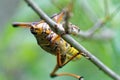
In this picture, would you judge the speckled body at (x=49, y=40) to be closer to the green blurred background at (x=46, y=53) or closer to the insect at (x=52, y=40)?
the insect at (x=52, y=40)

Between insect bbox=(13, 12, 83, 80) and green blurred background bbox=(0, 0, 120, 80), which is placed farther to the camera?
green blurred background bbox=(0, 0, 120, 80)

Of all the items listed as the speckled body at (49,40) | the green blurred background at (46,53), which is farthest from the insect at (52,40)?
the green blurred background at (46,53)

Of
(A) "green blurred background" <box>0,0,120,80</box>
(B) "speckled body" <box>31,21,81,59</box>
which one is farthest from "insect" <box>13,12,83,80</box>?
(A) "green blurred background" <box>0,0,120,80</box>

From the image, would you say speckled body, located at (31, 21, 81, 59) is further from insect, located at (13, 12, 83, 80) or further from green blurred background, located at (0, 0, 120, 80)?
green blurred background, located at (0, 0, 120, 80)

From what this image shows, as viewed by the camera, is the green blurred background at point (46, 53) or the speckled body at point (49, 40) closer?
the speckled body at point (49, 40)

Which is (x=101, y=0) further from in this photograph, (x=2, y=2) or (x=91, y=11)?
(x=2, y=2)

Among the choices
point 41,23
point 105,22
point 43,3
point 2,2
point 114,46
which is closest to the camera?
point 41,23

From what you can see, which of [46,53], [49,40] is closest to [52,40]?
[49,40]

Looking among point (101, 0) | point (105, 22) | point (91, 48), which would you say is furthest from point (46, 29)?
point (91, 48)
